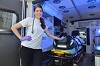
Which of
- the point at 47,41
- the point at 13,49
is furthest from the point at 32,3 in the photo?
the point at 47,41

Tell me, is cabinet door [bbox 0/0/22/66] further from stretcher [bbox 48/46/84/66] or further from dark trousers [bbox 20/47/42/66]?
stretcher [bbox 48/46/84/66]

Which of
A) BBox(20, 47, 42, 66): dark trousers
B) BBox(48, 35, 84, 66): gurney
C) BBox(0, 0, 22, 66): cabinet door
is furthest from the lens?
BBox(48, 35, 84, 66): gurney

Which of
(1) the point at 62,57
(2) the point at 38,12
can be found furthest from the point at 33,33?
(1) the point at 62,57

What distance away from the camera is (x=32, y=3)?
2.45 meters

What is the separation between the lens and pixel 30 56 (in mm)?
1876

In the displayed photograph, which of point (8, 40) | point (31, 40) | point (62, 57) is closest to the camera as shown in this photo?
point (31, 40)

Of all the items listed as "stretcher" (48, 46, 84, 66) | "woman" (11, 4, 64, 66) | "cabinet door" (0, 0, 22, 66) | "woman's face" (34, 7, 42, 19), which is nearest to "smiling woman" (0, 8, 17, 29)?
"cabinet door" (0, 0, 22, 66)

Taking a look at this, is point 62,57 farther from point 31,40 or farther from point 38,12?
point 38,12

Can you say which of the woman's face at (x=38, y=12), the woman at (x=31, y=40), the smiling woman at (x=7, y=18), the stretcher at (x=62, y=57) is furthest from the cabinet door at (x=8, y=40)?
the stretcher at (x=62, y=57)

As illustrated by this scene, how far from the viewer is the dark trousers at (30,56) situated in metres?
1.84

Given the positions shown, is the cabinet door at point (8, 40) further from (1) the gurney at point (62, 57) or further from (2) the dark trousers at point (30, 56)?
(1) the gurney at point (62, 57)

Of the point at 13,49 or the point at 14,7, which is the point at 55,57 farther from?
the point at 14,7

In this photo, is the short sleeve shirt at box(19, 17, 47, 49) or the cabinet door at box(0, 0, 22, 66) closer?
the short sleeve shirt at box(19, 17, 47, 49)

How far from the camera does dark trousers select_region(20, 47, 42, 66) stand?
1.84 meters
